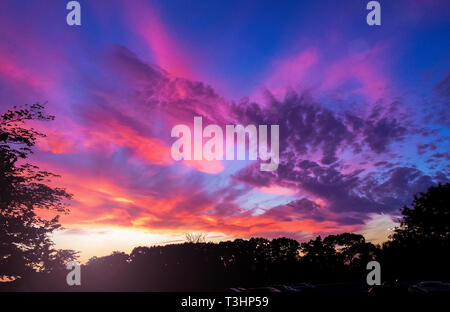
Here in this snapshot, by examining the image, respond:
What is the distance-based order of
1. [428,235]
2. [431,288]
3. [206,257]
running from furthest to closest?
[206,257] < [428,235] < [431,288]

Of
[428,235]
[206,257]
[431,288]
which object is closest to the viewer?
[431,288]

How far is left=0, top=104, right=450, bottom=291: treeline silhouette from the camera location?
23469 millimetres

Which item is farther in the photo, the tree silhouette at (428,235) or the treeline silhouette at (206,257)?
the tree silhouette at (428,235)

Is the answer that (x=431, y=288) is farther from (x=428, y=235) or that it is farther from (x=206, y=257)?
(x=206, y=257)

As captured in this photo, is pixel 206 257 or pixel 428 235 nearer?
pixel 428 235

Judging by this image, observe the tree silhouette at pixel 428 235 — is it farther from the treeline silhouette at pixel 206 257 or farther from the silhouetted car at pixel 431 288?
the silhouetted car at pixel 431 288

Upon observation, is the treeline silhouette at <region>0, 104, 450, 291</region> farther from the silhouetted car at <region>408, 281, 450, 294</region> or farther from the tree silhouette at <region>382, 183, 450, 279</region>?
the silhouetted car at <region>408, 281, 450, 294</region>

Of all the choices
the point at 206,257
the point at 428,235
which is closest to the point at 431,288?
the point at 428,235

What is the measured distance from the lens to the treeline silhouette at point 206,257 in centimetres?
2347

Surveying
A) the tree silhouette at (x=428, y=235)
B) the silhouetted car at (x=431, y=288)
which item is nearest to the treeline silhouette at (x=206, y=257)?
the tree silhouette at (x=428, y=235)

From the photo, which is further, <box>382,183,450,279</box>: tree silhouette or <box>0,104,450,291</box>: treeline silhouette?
<box>382,183,450,279</box>: tree silhouette

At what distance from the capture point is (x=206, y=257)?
79.8m

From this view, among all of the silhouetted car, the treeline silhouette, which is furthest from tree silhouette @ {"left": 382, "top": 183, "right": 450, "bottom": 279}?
the silhouetted car
